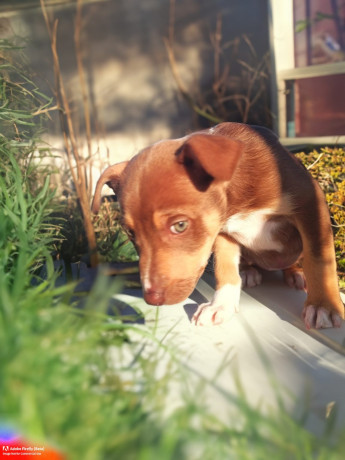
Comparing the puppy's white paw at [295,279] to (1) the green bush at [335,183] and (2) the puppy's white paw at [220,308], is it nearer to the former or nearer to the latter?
(1) the green bush at [335,183]

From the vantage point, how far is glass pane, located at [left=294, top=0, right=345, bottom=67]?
204 inches

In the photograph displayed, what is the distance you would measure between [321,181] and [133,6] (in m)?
4.70

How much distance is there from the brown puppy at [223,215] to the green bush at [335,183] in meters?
0.41

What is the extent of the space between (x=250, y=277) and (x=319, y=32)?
10.6ft

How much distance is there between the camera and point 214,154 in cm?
215

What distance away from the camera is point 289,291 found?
3.17m

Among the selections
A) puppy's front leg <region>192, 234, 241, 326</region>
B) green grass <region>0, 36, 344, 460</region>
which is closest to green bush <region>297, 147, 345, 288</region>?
puppy's front leg <region>192, 234, 241, 326</region>

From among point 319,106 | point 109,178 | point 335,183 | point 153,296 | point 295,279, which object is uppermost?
point 319,106

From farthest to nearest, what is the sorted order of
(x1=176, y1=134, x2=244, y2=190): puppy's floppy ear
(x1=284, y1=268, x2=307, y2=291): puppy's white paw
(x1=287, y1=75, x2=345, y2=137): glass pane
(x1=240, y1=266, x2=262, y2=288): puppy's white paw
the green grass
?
1. (x1=287, y1=75, x2=345, y2=137): glass pane
2. (x1=240, y1=266, x2=262, y2=288): puppy's white paw
3. (x1=284, y1=268, x2=307, y2=291): puppy's white paw
4. (x1=176, y1=134, x2=244, y2=190): puppy's floppy ear
5. the green grass

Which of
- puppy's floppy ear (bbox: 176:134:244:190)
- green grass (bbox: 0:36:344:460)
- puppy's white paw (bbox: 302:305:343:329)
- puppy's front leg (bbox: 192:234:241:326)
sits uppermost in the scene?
puppy's floppy ear (bbox: 176:134:244:190)

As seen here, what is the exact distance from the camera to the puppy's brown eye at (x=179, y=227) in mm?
2311

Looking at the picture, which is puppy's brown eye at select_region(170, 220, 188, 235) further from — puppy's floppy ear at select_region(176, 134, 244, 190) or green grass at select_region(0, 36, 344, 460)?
green grass at select_region(0, 36, 344, 460)

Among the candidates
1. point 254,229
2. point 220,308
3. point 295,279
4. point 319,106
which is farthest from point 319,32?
point 220,308

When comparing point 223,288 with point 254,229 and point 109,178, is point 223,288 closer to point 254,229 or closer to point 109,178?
point 254,229
